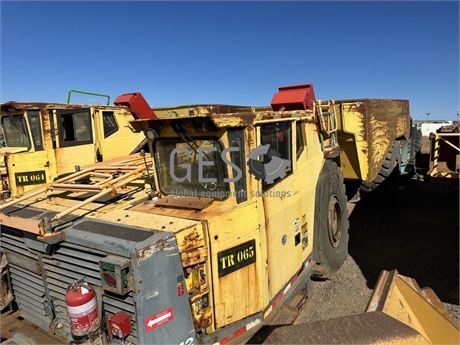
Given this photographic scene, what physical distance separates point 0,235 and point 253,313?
2.79m

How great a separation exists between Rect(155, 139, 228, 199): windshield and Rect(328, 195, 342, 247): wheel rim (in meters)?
2.35

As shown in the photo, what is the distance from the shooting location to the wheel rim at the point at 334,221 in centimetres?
507

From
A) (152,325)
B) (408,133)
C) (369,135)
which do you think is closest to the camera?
(152,325)

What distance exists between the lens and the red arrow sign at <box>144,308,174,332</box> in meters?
2.52

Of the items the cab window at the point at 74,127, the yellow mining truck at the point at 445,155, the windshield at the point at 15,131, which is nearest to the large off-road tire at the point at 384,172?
the yellow mining truck at the point at 445,155

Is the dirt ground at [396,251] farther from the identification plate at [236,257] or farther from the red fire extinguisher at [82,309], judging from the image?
the red fire extinguisher at [82,309]

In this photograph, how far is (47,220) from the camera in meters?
3.09

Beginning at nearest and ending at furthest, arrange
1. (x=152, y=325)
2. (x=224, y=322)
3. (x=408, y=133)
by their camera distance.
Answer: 1. (x=152, y=325)
2. (x=224, y=322)
3. (x=408, y=133)

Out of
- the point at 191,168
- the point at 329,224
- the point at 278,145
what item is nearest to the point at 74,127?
the point at 191,168

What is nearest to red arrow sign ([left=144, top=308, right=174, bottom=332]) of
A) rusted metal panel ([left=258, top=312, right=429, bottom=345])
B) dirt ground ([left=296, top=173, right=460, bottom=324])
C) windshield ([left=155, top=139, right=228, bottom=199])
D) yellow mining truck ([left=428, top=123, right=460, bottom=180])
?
rusted metal panel ([left=258, top=312, right=429, bottom=345])

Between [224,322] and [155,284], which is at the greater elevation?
[155,284]

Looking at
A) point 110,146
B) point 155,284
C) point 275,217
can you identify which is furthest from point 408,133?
point 155,284

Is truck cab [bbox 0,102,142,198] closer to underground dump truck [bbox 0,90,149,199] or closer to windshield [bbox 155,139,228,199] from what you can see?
underground dump truck [bbox 0,90,149,199]

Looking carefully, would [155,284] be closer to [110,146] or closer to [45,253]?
[45,253]
